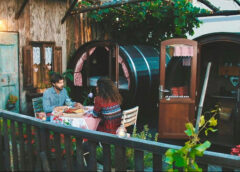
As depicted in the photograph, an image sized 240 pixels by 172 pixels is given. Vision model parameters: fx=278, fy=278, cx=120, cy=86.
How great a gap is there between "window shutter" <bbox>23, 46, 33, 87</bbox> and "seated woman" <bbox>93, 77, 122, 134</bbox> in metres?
3.70

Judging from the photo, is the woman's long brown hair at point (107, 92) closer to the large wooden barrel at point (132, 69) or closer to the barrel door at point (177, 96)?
the barrel door at point (177, 96)

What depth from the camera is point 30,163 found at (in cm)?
306

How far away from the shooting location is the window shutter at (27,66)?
25.3ft

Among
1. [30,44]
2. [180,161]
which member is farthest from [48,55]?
[180,161]

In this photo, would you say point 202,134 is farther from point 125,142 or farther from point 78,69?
point 125,142

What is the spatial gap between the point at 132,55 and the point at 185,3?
2.42 meters

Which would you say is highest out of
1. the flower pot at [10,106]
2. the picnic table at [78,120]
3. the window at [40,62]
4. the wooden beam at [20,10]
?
the wooden beam at [20,10]

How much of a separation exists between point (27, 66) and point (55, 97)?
2.38m

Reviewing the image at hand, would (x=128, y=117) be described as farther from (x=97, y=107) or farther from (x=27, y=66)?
(x=27, y=66)

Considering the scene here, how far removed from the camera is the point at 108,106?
15.6ft

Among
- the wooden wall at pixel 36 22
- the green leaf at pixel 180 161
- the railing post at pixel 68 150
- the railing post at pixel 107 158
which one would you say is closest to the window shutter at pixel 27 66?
the wooden wall at pixel 36 22

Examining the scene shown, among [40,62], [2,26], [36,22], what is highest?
[36,22]

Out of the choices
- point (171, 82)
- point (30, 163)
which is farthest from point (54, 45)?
point (30, 163)

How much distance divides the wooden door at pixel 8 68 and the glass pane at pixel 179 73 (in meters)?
4.07
